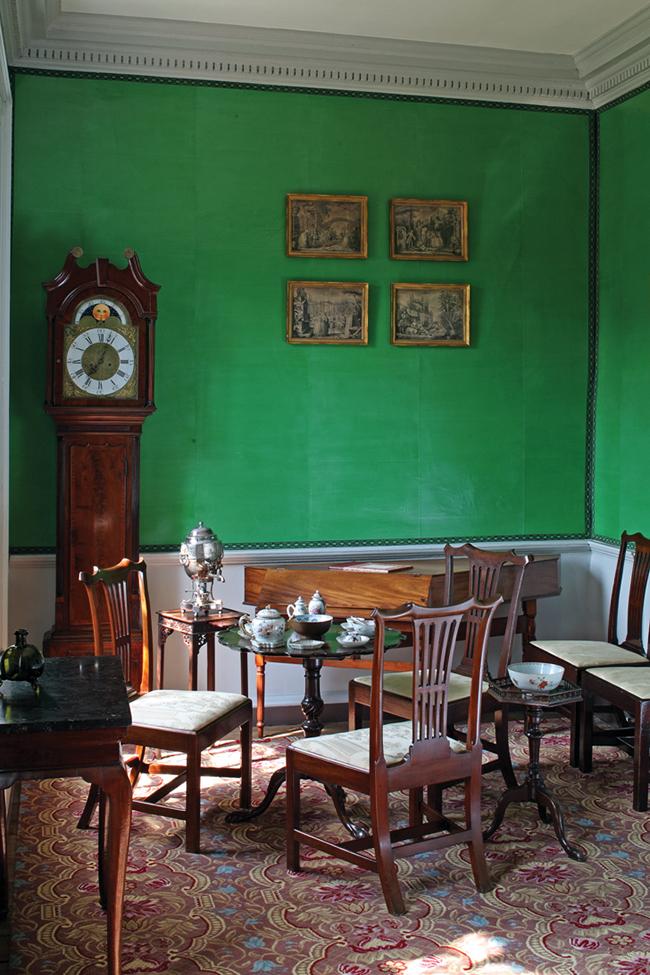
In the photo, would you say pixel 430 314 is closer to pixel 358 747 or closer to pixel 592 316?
pixel 592 316

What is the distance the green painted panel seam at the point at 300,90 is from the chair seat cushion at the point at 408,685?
3.48 meters

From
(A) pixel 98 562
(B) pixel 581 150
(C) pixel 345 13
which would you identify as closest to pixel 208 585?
(A) pixel 98 562

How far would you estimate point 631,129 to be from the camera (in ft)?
20.5

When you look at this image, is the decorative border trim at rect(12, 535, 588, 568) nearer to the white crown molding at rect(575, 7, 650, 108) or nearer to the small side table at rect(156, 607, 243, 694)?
the small side table at rect(156, 607, 243, 694)

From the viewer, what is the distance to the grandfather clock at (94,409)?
5691 mm

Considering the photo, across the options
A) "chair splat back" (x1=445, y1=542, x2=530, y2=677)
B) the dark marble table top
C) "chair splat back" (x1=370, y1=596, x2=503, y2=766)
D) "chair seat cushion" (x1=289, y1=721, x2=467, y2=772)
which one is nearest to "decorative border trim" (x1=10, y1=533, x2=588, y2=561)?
"chair splat back" (x1=445, y1=542, x2=530, y2=677)

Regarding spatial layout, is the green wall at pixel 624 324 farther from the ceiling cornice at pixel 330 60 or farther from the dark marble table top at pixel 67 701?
the dark marble table top at pixel 67 701

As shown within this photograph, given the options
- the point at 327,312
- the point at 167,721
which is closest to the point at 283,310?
the point at 327,312

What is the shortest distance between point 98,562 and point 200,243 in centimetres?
193

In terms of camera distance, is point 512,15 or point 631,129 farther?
point 631,129

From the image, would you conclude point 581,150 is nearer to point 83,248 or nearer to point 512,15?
point 512,15

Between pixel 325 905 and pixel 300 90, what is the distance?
4531 mm

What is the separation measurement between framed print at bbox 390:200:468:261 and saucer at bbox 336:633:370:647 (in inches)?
108

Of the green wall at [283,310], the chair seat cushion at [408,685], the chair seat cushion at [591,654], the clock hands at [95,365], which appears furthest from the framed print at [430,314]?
the chair seat cushion at [408,685]
